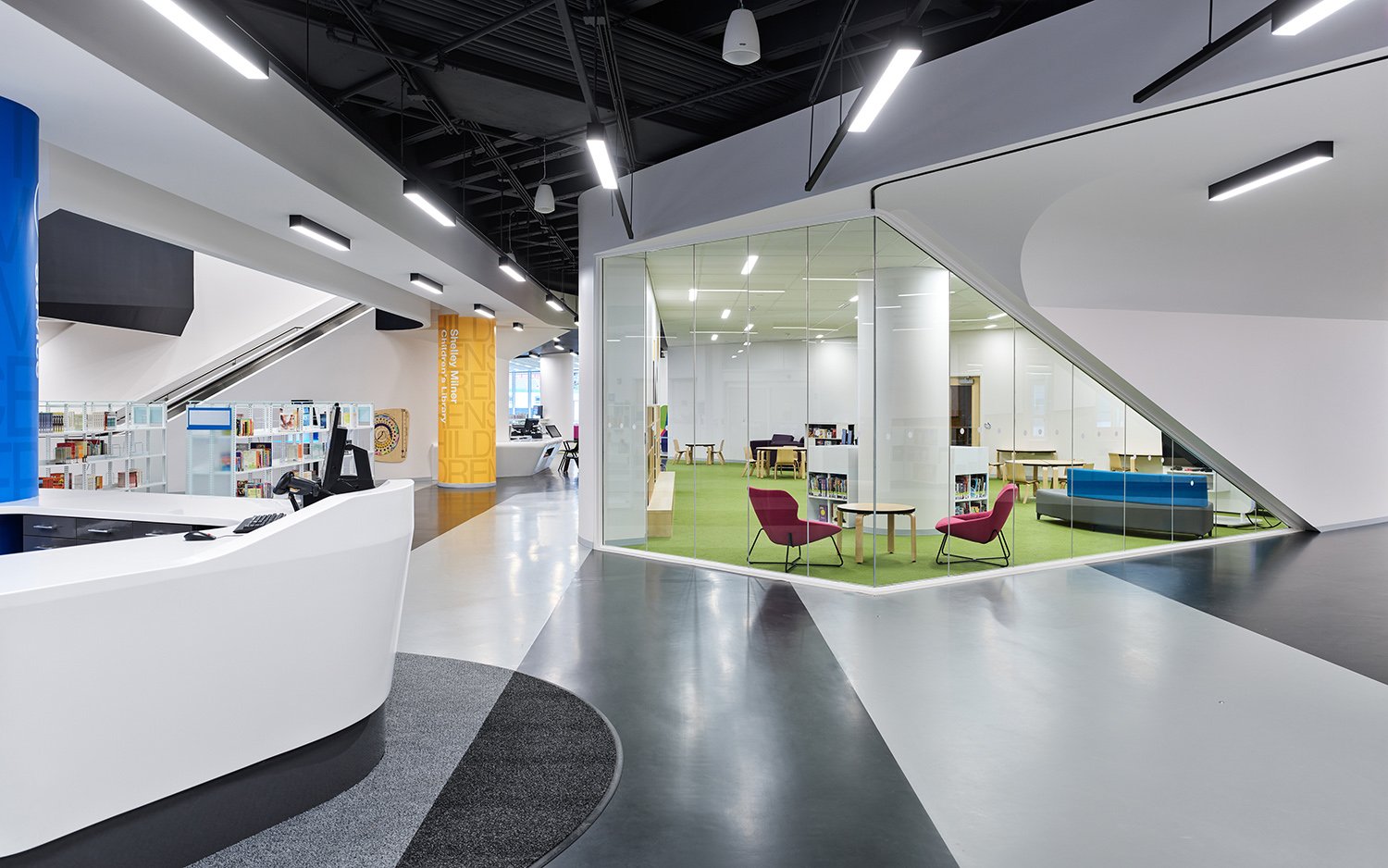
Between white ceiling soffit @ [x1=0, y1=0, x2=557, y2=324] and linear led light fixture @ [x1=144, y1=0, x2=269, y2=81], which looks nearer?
linear led light fixture @ [x1=144, y1=0, x2=269, y2=81]

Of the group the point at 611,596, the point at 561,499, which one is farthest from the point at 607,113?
the point at 561,499

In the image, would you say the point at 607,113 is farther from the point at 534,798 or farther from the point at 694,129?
the point at 534,798

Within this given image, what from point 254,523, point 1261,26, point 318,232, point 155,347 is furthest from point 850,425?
point 155,347

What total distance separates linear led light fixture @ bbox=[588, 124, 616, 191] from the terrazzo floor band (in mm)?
3940

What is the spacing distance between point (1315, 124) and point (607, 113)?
6.02m

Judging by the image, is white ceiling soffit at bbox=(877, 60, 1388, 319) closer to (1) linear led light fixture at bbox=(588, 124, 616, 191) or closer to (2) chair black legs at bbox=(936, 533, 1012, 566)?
(1) linear led light fixture at bbox=(588, 124, 616, 191)

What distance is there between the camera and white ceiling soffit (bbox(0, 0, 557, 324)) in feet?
14.6

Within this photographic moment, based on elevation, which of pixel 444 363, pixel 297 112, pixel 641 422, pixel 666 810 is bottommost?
pixel 666 810

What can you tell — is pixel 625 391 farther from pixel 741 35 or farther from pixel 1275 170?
pixel 1275 170

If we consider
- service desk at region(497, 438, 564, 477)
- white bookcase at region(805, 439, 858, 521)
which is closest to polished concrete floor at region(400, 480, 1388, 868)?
white bookcase at region(805, 439, 858, 521)

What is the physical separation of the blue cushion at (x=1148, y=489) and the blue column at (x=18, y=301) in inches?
420

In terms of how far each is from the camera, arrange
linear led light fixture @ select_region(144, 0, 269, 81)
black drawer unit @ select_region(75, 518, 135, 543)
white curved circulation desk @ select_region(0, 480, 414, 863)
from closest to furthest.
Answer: white curved circulation desk @ select_region(0, 480, 414, 863)
linear led light fixture @ select_region(144, 0, 269, 81)
black drawer unit @ select_region(75, 518, 135, 543)

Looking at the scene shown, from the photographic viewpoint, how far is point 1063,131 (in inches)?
207

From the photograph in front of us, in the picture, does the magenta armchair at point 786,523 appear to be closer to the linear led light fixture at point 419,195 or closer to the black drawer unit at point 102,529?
the linear led light fixture at point 419,195
